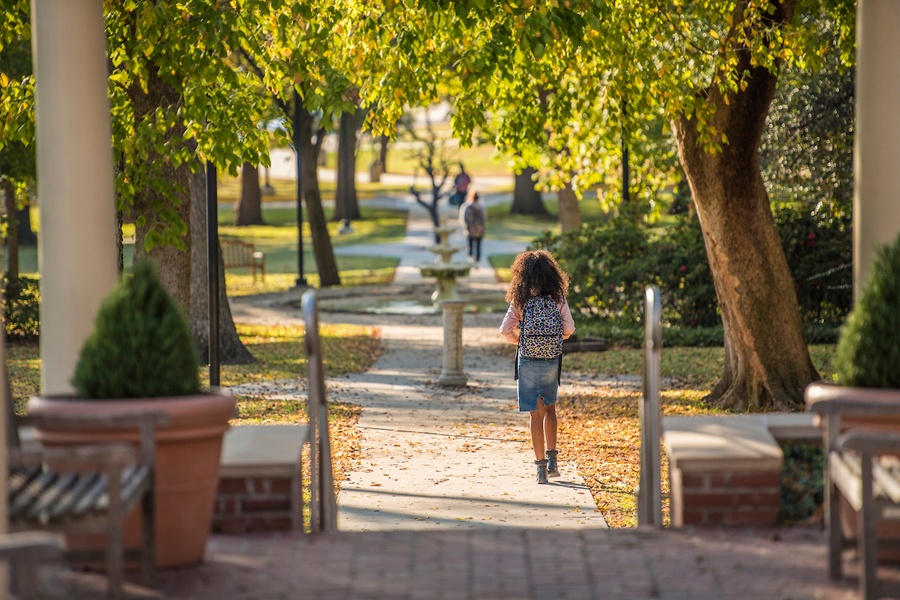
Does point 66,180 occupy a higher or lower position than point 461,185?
lower

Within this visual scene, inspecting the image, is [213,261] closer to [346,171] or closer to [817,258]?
[817,258]

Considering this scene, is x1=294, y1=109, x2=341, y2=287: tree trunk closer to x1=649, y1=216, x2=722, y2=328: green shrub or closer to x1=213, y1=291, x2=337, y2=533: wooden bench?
x1=649, y1=216, x2=722, y2=328: green shrub

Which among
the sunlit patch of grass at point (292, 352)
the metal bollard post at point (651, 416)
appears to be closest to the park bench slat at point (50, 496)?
the metal bollard post at point (651, 416)

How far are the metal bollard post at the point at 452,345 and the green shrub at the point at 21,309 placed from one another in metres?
7.98

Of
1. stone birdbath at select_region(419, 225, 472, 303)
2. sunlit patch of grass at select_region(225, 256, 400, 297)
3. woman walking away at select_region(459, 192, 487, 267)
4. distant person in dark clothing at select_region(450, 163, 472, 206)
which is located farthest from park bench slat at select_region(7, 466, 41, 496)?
distant person in dark clothing at select_region(450, 163, 472, 206)

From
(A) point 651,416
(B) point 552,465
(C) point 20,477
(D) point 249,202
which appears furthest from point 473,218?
(C) point 20,477

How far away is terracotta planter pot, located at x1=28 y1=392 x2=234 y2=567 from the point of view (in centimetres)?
499

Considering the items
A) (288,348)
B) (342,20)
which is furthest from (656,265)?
(342,20)

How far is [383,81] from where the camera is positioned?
1145cm

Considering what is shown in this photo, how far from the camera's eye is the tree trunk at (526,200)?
5247cm

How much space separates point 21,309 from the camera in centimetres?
1966

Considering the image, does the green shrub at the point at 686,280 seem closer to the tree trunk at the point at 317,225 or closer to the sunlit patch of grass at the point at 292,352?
the sunlit patch of grass at the point at 292,352

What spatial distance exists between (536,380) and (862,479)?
16.7 feet

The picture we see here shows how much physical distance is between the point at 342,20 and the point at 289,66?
54.5 inches
